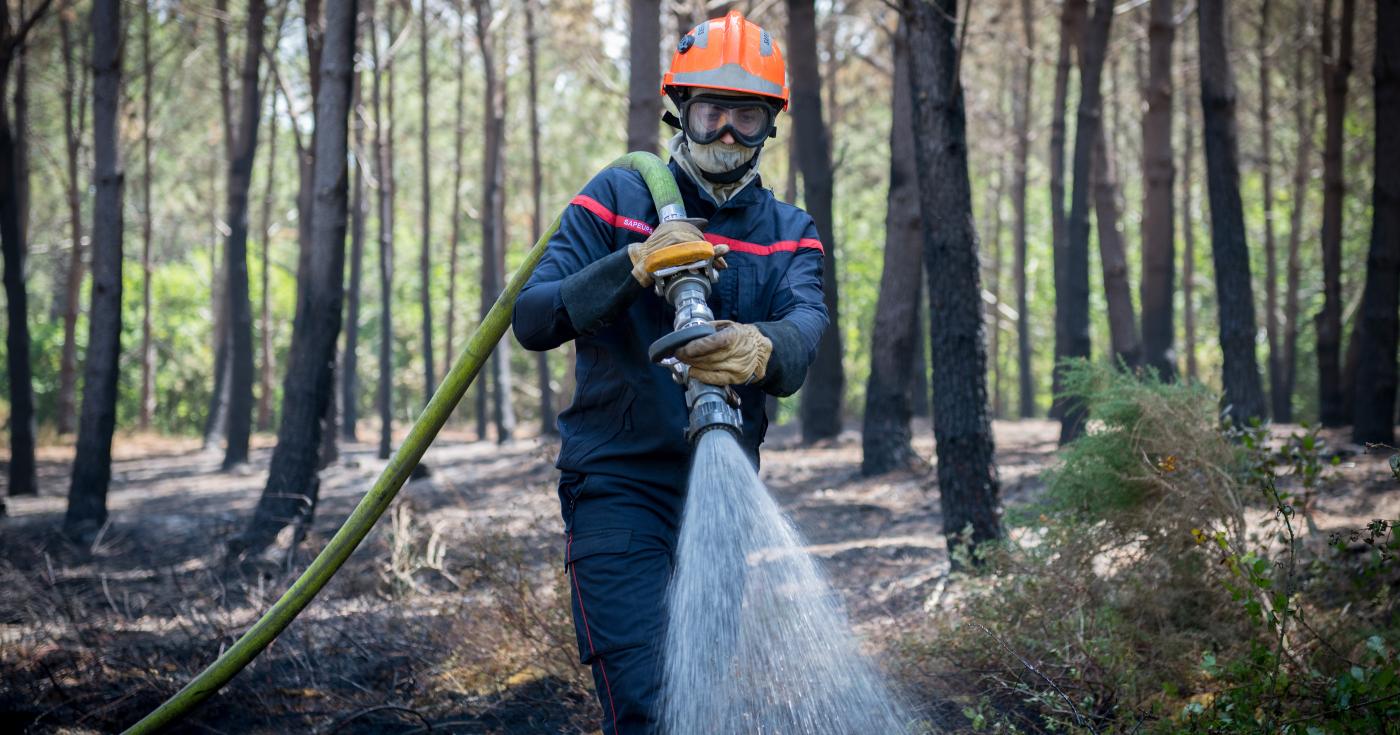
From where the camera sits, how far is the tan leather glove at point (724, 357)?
2.90 metres

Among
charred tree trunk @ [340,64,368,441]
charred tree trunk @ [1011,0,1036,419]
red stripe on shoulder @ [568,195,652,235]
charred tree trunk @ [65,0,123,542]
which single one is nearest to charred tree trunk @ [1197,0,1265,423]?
red stripe on shoulder @ [568,195,652,235]

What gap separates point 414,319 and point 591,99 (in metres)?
13.3

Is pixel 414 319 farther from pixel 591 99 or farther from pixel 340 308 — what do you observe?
pixel 340 308

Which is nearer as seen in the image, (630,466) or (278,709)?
(630,466)

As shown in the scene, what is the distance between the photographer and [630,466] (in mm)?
3279

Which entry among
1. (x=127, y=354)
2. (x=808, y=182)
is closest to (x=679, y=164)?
(x=808, y=182)

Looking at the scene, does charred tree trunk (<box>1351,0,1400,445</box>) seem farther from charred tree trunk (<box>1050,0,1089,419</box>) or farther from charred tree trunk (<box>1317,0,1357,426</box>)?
charred tree trunk (<box>1050,0,1089,419</box>)

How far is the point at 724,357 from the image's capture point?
115 inches

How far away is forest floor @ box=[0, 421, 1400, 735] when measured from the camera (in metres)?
5.41

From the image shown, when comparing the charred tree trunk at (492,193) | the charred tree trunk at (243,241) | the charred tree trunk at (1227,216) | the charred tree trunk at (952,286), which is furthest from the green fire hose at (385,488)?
the charred tree trunk at (492,193)

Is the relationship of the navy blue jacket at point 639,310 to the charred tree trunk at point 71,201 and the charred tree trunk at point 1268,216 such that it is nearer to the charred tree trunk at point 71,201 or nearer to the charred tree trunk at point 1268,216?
the charred tree trunk at point 71,201

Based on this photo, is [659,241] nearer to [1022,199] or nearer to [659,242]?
[659,242]

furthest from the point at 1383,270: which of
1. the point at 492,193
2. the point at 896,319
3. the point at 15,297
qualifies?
the point at 15,297

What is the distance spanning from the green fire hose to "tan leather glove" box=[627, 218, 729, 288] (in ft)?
1.44
